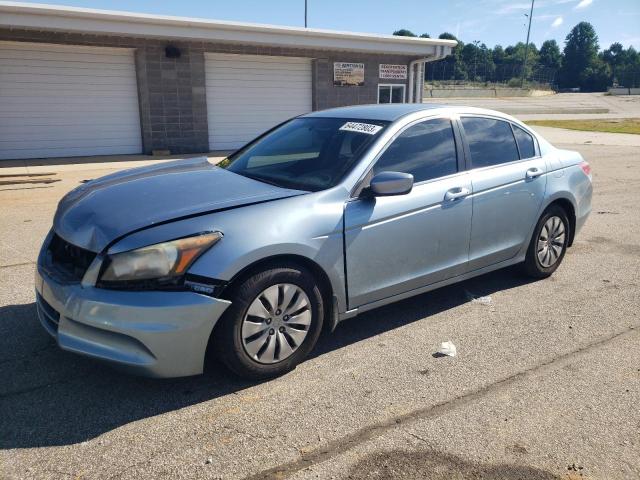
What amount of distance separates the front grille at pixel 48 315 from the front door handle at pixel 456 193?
2.74m

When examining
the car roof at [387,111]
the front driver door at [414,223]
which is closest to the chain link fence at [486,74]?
the car roof at [387,111]

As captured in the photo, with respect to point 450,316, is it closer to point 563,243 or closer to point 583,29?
point 563,243

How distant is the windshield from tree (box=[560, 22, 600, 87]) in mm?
123636

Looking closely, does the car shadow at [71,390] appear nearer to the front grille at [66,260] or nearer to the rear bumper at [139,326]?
the rear bumper at [139,326]

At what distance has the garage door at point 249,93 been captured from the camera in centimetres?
1706

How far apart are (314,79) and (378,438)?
17.3 metres

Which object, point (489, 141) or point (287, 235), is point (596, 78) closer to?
point (489, 141)

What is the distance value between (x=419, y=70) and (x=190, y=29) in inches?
392

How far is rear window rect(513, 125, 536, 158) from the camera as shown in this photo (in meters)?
4.98

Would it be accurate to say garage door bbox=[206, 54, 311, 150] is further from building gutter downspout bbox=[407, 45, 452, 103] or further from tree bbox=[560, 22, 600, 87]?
tree bbox=[560, 22, 600, 87]

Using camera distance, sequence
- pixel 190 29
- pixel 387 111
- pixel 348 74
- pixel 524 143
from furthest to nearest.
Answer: pixel 348 74, pixel 190 29, pixel 524 143, pixel 387 111

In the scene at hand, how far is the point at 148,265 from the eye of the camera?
2.96 metres

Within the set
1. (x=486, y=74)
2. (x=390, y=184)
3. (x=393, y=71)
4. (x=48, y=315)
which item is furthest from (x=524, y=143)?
(x=486, y=74)

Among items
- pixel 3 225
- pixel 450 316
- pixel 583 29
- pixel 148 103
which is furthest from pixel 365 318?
pixel 583 29
